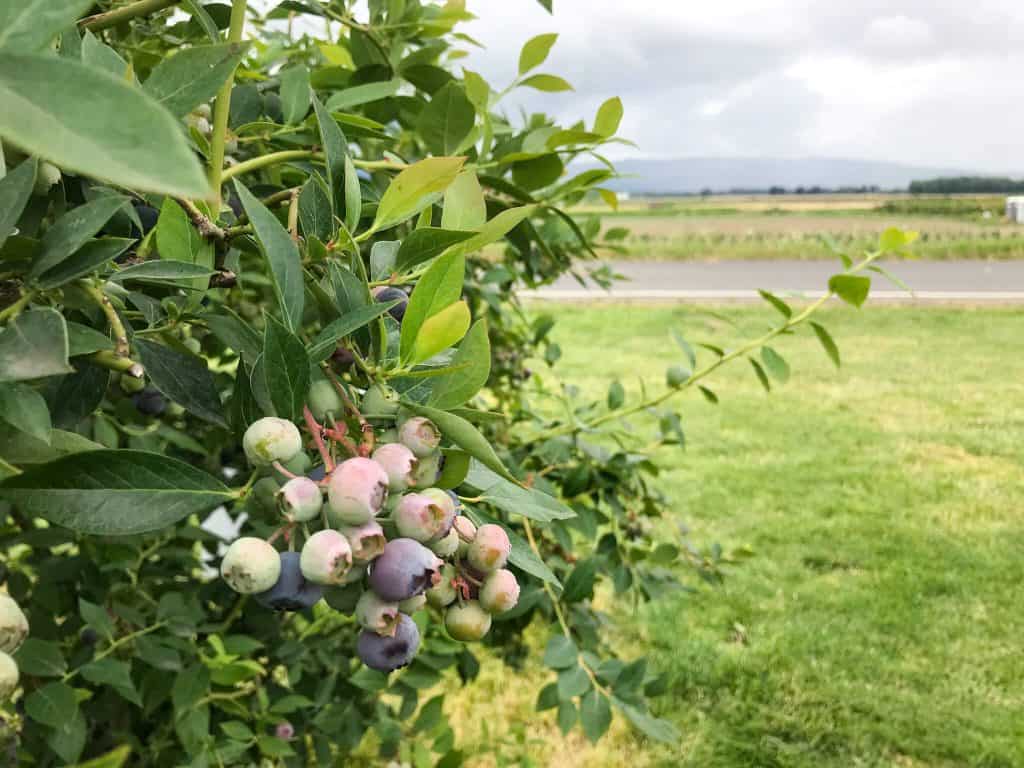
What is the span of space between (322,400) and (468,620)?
0.13m

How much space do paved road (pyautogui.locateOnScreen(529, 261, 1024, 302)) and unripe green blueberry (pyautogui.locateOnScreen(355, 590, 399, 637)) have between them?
8326 millimetres

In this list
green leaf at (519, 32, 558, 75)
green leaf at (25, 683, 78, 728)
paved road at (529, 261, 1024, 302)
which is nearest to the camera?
green leaf at (519, 32, 558, 75)

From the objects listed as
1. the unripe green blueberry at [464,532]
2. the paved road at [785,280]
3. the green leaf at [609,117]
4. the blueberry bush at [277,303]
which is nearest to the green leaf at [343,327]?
the blueberry bush at [277,303]

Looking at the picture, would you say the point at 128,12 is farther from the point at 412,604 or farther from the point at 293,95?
the point at 412,604

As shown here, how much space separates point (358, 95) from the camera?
67 centimetres

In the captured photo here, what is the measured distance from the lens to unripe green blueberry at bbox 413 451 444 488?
1.29 feet

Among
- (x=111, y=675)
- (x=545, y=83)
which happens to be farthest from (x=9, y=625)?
(x=111, y=675)

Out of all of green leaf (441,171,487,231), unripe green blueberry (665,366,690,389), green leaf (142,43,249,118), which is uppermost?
green leaf (142,43,249,118)

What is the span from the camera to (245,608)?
4.38ft

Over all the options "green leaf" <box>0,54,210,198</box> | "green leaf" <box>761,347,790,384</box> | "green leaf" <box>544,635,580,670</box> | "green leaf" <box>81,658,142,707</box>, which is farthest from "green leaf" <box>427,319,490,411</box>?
"green leaf" <box>761,347,790,384</box>

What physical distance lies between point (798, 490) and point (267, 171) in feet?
11.3

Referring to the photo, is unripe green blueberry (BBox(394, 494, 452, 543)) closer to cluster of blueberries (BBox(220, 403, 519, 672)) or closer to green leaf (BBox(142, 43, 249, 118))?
cluster of blueberries (BBox(220, 403, 519, 672))

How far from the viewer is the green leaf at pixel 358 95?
0.66 m

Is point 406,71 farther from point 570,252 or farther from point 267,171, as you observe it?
point 570,252
